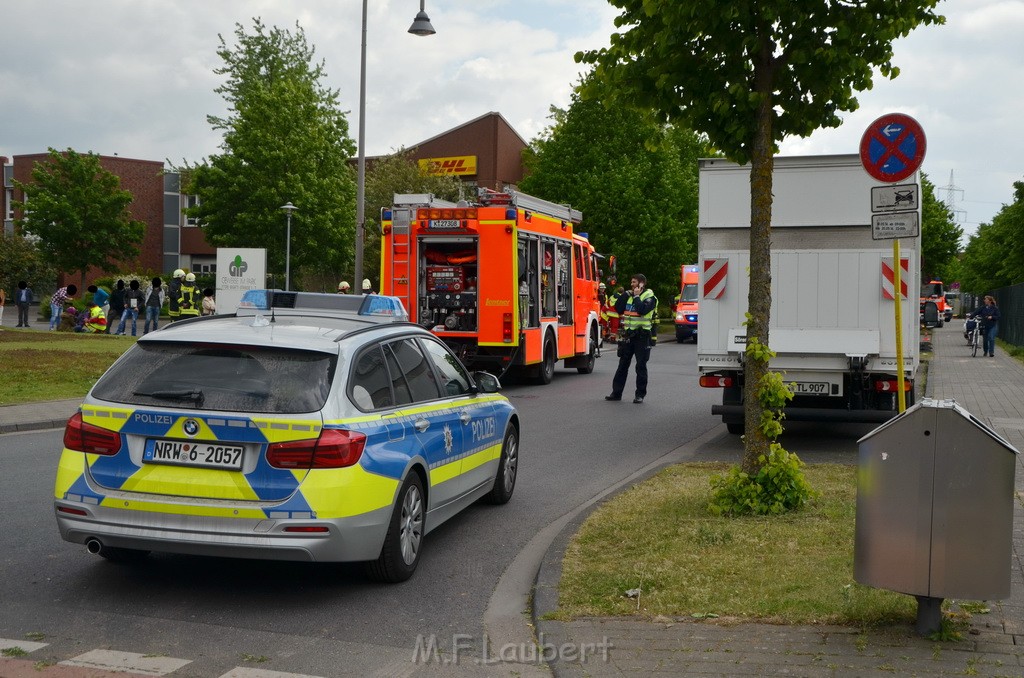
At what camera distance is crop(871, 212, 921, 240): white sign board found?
724 centimetres

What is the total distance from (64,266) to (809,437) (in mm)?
50897

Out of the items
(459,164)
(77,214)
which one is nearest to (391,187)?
(459,164)

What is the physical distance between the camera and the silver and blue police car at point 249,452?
5629mm

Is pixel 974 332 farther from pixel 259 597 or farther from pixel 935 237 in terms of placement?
pixel 259 597

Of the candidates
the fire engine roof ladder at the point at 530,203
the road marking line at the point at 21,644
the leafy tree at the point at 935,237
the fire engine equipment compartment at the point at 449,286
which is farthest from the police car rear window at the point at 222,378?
the leafy tree at the point at 935,237

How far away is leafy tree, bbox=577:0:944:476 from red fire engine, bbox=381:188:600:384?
9.77 meters

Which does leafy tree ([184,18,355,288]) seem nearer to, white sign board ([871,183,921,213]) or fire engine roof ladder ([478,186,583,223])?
fire engine roof ladder ([478,186,583,223])

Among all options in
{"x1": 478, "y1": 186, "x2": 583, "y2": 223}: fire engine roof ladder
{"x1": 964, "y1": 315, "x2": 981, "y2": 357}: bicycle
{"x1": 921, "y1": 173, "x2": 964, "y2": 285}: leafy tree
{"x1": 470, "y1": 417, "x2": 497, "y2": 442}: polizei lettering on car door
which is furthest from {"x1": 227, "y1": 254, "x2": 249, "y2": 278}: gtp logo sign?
{"x1": 921, "y1": 173, "x2": 964, "y2": 285}: leafy tree

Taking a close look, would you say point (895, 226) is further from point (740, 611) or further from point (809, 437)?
point (809, 437)

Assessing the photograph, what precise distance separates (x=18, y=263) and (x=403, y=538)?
4905 centimetres

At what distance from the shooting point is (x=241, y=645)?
5.16 meters

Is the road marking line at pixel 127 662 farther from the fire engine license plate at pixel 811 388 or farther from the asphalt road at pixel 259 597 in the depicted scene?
the fire engine license plate at pixel 811 388

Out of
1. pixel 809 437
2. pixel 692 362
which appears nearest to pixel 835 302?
pixel 809 437

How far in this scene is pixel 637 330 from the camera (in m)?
17.5
